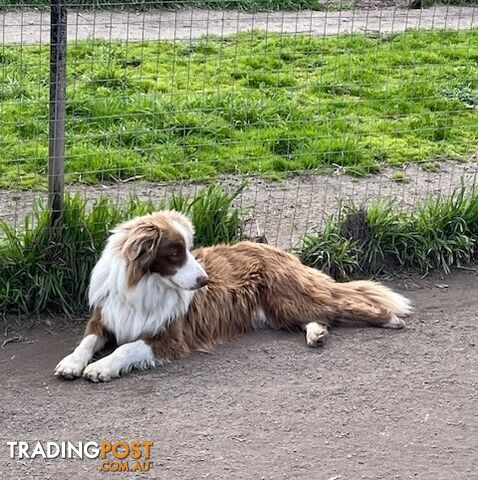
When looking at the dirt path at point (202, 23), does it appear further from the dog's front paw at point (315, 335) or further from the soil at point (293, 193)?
the dog's front paw at point (315, 335)

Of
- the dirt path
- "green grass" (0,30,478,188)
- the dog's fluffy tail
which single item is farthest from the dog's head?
the dirt path

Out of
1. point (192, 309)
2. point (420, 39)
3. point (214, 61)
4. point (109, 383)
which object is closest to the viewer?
point (109, 383)

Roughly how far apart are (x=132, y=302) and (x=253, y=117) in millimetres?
3453

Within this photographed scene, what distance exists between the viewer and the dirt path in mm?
10742

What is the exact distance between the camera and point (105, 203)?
20.7 ft

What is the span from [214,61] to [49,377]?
5.44 metres

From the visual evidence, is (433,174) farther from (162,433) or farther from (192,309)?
(162,433)

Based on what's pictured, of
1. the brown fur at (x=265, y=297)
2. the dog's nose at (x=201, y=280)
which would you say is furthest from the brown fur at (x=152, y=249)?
the brown fur at (x=265, y=297)

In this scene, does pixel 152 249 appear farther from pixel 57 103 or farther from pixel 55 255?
pixel 57 103

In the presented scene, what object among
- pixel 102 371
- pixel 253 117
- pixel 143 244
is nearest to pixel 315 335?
pixel 143 244

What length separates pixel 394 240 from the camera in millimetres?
6871

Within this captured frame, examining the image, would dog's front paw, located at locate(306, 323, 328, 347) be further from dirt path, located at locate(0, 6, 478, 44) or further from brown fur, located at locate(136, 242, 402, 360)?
dirt path, located at locate(0, 6, 478, 44)

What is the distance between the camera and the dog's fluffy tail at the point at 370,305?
6.08 metres

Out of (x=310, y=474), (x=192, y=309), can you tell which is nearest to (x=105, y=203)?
(x=192, y=309)
